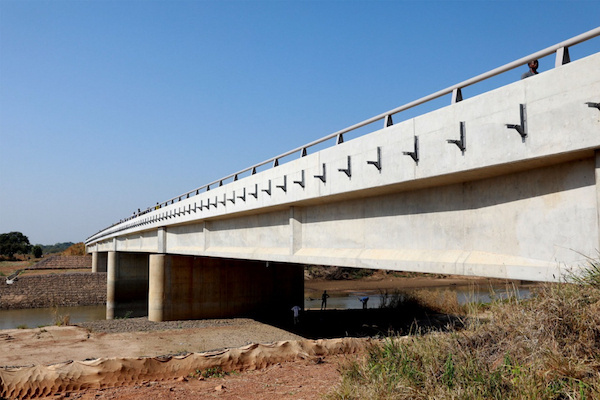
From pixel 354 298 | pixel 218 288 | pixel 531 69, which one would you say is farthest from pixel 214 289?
pixel 354 298

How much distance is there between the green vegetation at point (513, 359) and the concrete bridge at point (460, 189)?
714 millimetres

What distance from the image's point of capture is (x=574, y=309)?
6000mm

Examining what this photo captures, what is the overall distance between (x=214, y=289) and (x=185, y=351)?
10.4 meters

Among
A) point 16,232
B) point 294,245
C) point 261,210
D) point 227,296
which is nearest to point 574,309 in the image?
point 294,245

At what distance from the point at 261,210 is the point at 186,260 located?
488 inches

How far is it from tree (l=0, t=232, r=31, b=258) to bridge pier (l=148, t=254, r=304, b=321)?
108451 mm

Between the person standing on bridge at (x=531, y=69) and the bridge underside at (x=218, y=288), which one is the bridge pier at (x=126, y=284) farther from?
the person standing on bridge at (x=531, y=69)

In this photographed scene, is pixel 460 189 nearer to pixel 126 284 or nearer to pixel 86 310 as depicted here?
pixel 126 284

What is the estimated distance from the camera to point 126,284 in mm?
47844

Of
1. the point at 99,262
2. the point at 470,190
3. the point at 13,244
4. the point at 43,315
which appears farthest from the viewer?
the point at 13,244

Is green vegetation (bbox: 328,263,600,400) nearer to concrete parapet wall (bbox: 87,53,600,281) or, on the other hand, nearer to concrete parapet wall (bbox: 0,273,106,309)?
concrete parapet wall (bbox: 87,53,600,281)

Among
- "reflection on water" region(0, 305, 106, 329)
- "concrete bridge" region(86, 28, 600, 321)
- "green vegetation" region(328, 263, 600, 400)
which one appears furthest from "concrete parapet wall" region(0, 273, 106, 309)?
"green vegetation" region(328, 263, 600, 400)

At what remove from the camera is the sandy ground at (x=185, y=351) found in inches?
346

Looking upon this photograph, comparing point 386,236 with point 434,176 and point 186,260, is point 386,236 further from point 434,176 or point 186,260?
point 186,260
